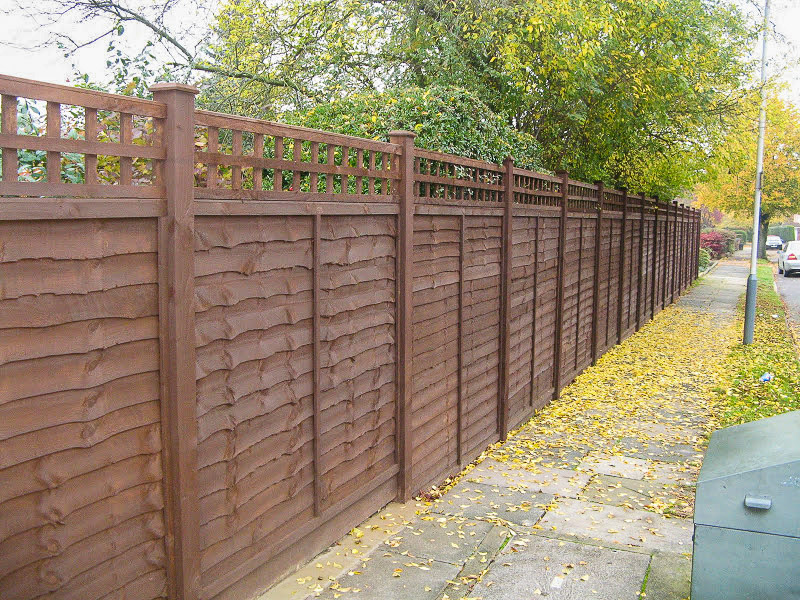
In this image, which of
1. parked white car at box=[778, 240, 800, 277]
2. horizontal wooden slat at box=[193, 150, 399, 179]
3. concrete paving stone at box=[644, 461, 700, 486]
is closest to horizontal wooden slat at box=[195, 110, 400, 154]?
horizontal wooden slat at box=[193, 150, 399, 179]

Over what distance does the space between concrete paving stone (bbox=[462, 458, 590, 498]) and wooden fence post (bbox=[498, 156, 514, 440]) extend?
0.69m

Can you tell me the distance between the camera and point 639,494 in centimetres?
587

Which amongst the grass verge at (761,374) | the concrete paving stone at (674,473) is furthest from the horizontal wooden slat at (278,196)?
the grass verge at (761,374)

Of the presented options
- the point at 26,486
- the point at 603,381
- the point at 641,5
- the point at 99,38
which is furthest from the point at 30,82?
the point at 641,5

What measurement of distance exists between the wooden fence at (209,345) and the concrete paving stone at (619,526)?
1002mm

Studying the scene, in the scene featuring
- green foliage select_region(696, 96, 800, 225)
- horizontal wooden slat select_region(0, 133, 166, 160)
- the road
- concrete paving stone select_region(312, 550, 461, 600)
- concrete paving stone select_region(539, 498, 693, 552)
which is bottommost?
the road

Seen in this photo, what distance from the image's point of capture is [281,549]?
4.00 metres

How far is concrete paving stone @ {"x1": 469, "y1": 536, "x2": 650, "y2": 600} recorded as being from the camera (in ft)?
13.8

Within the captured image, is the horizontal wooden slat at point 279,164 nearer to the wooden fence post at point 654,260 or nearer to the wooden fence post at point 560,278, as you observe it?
the wooden fence post at point 560,278

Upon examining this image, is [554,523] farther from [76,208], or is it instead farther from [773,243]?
[773,243]

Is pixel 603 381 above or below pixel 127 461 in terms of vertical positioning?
below

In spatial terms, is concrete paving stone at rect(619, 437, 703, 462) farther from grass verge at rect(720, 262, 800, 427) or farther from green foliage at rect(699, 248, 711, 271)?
green foliage at rect(699, 248, 711, 271)

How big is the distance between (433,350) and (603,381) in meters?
5.17

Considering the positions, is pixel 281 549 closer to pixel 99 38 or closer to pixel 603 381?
pixel 603 381
